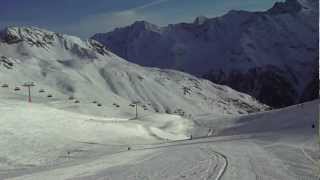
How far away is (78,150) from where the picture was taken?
164 ft

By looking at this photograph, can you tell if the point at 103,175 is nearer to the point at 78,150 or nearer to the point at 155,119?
the point at 78,150

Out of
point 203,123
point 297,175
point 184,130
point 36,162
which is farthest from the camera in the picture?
point 203,123

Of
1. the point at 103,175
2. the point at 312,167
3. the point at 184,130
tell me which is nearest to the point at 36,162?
the point at 103,175

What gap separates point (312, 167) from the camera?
21703 mm

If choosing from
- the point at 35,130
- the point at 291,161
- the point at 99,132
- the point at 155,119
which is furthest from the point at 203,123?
the point at 291,161

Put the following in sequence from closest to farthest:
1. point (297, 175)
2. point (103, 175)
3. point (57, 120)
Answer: point (297, 175)
point (103, 175)
point (57, 120)

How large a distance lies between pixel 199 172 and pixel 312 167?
403 centimetres

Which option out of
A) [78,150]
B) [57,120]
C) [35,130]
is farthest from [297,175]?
[57,120]

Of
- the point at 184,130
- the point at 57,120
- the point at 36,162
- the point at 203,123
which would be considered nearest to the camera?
the point at 36,162

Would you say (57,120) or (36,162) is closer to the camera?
(36,162)

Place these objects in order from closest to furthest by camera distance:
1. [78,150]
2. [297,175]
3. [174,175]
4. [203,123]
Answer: [297,175]
[174,175]
[78,150]
[203,123]

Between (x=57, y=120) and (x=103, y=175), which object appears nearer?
(x=103, y=175)

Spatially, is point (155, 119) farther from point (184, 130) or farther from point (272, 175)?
point (272, 175)

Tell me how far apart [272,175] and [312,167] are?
2541mm
